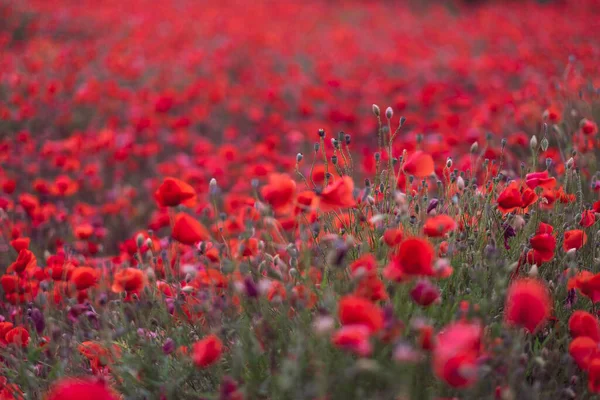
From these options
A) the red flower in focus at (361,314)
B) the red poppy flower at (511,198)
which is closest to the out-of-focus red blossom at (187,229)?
the red flower in focus at (361,314)

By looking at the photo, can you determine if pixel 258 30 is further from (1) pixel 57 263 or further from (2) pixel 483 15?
(1) pixel 57 263

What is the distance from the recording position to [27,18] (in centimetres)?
811

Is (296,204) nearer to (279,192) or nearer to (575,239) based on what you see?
(279,192)

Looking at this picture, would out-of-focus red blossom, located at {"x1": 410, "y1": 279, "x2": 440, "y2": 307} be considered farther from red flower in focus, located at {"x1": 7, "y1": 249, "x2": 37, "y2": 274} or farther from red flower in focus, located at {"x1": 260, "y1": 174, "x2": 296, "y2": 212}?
red flower in focus, located at {"x1": 7, "y1": 249, "x2": 37, "y2": 274}

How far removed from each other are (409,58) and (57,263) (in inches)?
215

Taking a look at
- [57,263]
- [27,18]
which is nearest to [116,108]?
[57,263]

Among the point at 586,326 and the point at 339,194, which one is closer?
the point at 586,326

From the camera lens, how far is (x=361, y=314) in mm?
1159

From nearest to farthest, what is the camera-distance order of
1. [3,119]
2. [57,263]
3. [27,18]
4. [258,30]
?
1. [57,263]
2. [3,119]
3. [27,18]
4. [258,30]

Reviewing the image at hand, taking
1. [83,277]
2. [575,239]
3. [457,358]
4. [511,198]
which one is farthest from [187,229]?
[575,239]

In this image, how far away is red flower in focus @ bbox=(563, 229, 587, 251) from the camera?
179cm

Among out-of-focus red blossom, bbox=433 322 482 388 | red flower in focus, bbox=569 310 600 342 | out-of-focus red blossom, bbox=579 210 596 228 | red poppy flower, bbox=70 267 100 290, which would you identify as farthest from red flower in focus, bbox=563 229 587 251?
red poppy flower, bbox=70 267 100 290

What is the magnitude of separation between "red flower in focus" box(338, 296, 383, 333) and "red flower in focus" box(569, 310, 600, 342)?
60 cm

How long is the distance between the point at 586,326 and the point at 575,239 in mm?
441
